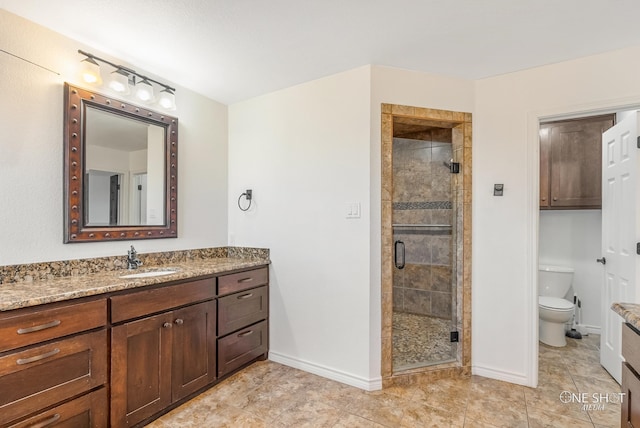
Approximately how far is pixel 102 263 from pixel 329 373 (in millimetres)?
1771

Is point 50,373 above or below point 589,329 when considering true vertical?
above

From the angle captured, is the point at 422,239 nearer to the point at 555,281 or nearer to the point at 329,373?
the point at 555,281

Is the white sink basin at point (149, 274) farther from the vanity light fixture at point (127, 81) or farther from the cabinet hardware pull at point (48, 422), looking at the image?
the vanity light fixture at point (127, 81)

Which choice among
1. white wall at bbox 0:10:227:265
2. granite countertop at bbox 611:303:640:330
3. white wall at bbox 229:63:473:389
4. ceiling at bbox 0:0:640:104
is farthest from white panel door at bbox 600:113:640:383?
white wall at bbox 0:10:227:265

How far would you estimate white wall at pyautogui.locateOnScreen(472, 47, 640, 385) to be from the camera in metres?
2.16

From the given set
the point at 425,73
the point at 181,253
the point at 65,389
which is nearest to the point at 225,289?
the point at 181,253

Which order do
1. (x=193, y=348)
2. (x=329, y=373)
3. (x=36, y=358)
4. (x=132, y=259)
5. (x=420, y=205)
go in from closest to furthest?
(x=36, y=358), (x=193, y=348), (x=132, y=259), (x=329, y=373), (x=420, y=205)

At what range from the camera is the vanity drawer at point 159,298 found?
164cm

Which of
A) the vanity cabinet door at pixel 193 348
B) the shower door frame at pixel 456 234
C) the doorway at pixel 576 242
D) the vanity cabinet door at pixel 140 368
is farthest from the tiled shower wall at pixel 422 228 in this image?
the vanity cabinet door at pixel 140 368

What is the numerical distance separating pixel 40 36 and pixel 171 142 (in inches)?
36.5

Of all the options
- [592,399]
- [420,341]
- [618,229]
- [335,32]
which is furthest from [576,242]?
[335,32]

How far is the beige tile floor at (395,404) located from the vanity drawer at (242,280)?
68 cm

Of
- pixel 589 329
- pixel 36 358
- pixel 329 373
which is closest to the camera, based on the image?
pixel 36 358

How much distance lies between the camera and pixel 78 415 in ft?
4.88
